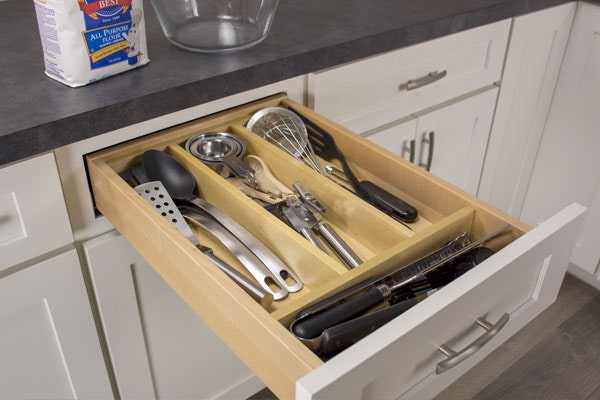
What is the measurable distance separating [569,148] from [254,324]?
1.30 meters

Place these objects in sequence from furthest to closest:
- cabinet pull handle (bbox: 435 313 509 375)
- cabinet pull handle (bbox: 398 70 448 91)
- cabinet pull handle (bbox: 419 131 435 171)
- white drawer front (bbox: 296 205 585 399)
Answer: cabinet pull handle (bbox: 419 131 435 171), cabinet pull handle (bbox: 398 70 448 91), cabinet pull handle (bbox: 435 313 509 375), white drawer front (bbox: 296 205 585 399)

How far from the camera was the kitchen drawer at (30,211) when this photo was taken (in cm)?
74

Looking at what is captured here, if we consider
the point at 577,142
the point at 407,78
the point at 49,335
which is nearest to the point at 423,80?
the point at 407,78

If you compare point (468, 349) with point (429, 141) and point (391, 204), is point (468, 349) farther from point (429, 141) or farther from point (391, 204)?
point (429, 141)

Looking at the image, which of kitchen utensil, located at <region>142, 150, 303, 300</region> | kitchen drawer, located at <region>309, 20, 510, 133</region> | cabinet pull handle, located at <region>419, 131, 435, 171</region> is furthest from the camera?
cabinet pull handle, located at <region>419, 131, 435, 171</region>

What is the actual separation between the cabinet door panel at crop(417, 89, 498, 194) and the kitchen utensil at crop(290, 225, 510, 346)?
62cm

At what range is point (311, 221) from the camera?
0.77 metres

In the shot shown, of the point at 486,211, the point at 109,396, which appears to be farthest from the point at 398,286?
the point at 109,396

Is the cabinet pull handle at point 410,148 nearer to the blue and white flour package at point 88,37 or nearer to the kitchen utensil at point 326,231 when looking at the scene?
the kitchen utensil at point 326,231

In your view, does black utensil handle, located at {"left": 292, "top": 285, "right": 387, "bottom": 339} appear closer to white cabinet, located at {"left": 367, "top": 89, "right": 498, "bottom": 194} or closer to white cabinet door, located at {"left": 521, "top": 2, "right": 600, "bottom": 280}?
white cabinet, located at {"left": 367, "top": 89, "right": 498, "bottom": 194}

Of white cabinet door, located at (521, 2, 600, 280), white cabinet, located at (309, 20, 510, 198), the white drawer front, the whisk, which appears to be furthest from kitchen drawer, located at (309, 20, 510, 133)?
the white drawer front

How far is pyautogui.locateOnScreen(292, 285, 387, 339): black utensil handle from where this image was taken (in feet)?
1.88

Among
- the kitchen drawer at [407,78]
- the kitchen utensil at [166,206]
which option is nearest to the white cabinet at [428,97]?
the kitchen drawer at [407,78]

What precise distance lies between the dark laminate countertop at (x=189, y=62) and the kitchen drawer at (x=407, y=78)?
0.03m
